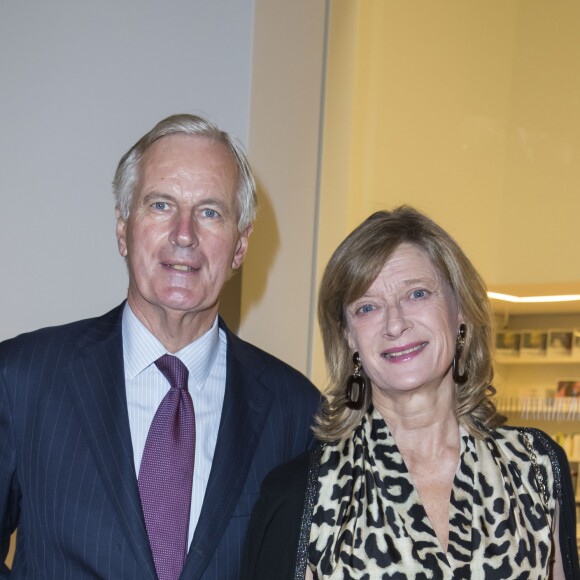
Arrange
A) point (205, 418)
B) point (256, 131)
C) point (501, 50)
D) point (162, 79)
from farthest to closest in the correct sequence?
1. point (501, 50)
2. point (256, 131)
3. point (162, 79)
4. point (205, 418)

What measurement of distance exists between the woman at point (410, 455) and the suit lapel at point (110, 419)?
31 cm

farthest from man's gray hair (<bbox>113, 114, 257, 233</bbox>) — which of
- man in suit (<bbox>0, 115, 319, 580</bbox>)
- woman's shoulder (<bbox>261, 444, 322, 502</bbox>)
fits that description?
woman's shoulder (<bbox>261, 444, 322, 502</bbox>)

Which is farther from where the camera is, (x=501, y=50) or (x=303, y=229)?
(x=501, y=50)

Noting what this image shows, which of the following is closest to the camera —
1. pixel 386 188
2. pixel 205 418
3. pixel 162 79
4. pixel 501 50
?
pixel 205 418

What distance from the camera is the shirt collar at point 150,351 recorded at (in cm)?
221

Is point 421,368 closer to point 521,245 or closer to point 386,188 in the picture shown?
point 386,188

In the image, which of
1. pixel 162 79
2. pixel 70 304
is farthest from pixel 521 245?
pixel 70 304

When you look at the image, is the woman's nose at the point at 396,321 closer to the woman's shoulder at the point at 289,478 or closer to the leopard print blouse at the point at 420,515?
the leopard print blouse at the point at 420,515

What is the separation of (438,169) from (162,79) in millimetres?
1852

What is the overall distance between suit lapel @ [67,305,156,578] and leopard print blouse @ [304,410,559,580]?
17.5 inches

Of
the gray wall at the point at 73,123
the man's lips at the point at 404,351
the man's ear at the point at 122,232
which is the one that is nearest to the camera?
the man's lips at the point at 404,351

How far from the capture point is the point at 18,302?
2633mm

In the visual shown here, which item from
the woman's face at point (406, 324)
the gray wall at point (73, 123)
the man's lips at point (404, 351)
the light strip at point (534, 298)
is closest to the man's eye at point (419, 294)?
the woman's face at point (406, 324)

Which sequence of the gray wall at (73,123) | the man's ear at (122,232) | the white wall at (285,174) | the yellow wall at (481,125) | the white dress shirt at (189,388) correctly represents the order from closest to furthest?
the white dress shirt at (189,388) < the man's ear at (122,232) < the gray wall at (73,123) < the white wall at (285,174) < the yellow wall at (481,125)
